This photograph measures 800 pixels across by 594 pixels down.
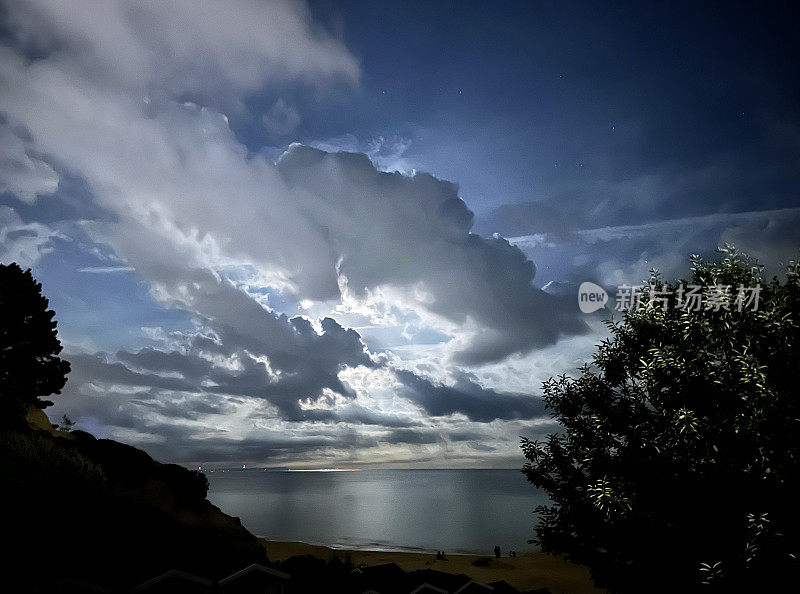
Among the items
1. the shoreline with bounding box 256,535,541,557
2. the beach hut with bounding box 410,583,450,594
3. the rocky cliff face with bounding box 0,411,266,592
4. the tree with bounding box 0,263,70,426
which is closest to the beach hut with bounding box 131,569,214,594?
the rocky cliff face with bounding box 0,411,266,592

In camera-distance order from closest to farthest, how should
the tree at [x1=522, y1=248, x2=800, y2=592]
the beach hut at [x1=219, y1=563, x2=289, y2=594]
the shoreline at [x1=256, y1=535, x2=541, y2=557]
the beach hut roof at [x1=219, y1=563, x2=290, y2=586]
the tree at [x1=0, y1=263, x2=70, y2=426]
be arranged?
the tree at [x1=522, y1=248, x2=800, y2=592], the beach hut roof at [x1=219, y1=563, x2=290, y2=586], the beach hut at [x1=219, y1=563, x2=289, y2=594], the tree at [x1=0, y1=263, x2=70, y2=426], the shoreline at [x1=256, y1=535, x2=541, y2=557]

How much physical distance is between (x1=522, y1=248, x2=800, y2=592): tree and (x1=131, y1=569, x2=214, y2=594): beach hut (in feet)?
47.4

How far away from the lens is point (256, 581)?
65.0ft

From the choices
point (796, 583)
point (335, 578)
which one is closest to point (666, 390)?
point (796, 583)

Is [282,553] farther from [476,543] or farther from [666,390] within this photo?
[666,390]

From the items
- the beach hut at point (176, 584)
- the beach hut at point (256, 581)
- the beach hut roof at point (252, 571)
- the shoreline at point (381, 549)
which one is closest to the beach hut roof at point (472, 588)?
the beach hut at point (256, 581)

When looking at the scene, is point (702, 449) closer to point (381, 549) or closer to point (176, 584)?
point (176, 584)

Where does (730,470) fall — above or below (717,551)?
above

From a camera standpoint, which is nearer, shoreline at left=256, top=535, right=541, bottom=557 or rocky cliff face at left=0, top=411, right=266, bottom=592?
rocky cliff face at left=0, top=411, right=266, bottom=592

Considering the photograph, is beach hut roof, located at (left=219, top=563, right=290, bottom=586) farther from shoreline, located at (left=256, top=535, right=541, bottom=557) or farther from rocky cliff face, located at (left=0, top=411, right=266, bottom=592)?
shoreline, located at (left=256, top=535, right=541, bottom=557)

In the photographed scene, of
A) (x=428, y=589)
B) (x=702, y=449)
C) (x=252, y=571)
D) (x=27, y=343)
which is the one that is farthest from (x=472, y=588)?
(x=27, y=343)

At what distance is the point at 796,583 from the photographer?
10.4 m

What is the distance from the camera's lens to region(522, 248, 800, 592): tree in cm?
1112

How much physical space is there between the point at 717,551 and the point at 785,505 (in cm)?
221
